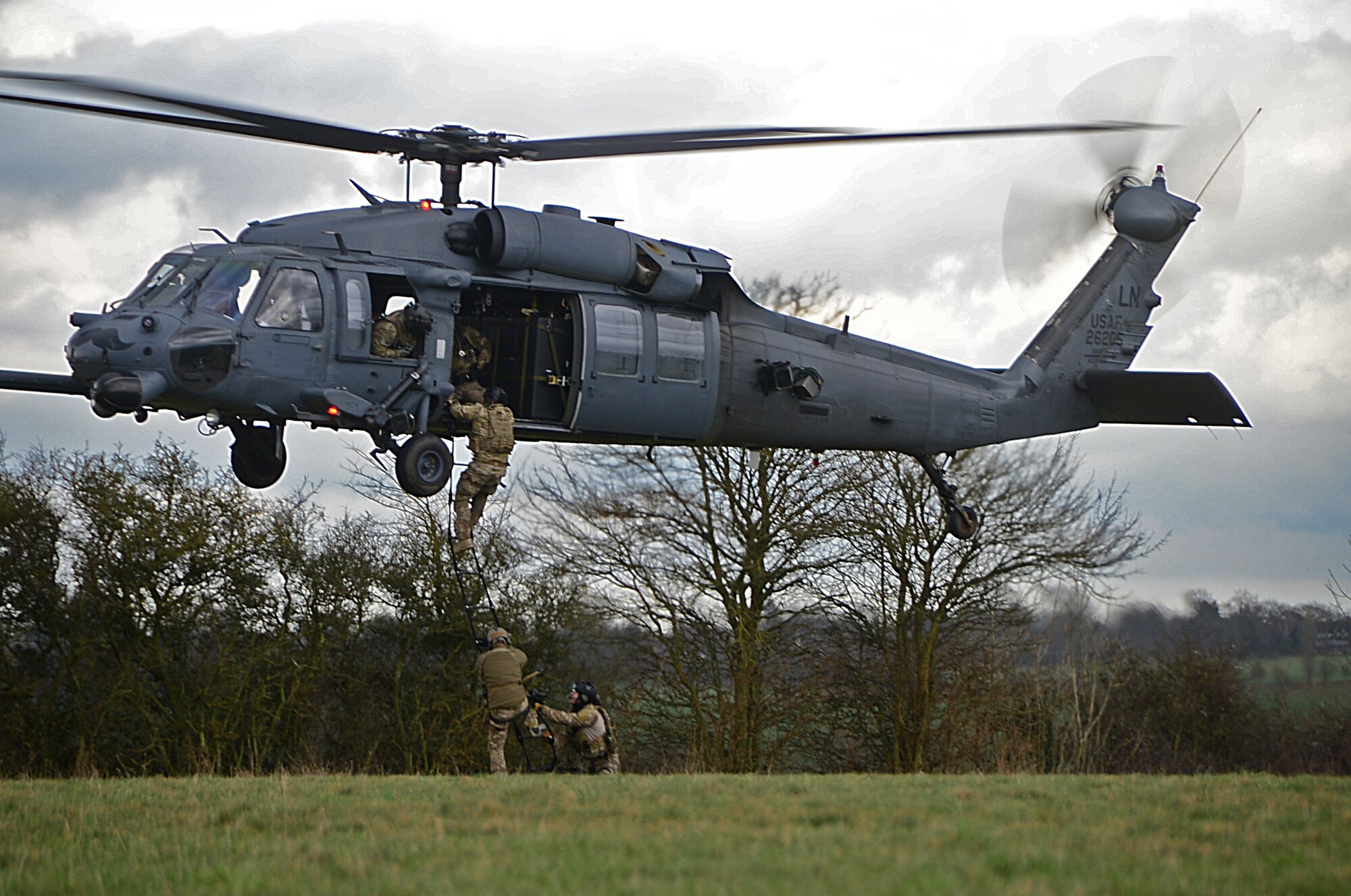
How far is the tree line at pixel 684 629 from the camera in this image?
962 inches

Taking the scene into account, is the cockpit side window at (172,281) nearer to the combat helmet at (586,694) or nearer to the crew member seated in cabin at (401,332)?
the crew member seated in cabin at (401,332)

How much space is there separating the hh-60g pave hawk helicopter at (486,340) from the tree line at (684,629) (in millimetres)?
10656

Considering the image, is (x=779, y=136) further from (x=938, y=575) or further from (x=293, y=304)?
(x=938, y=575)

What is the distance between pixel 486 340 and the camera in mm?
13617

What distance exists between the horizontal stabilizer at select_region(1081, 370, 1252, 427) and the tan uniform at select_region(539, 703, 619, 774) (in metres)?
8.12

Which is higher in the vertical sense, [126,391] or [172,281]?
[172,281]

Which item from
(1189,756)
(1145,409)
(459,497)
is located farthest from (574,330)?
(1189,756)

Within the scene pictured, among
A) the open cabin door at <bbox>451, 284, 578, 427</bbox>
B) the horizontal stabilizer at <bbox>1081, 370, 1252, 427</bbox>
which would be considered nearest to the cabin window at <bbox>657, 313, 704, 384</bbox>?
the open cabin door at <bbox>451, 284, 578, 427</bbox>

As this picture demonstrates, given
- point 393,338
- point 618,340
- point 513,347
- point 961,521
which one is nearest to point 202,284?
point 393,338

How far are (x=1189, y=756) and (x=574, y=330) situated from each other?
1817cm

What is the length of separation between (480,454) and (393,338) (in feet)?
4.46

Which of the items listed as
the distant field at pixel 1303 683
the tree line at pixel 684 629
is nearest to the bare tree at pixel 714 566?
the tree line at pixel 684 629

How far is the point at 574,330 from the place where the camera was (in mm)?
13484

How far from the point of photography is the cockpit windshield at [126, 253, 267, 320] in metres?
11.8
